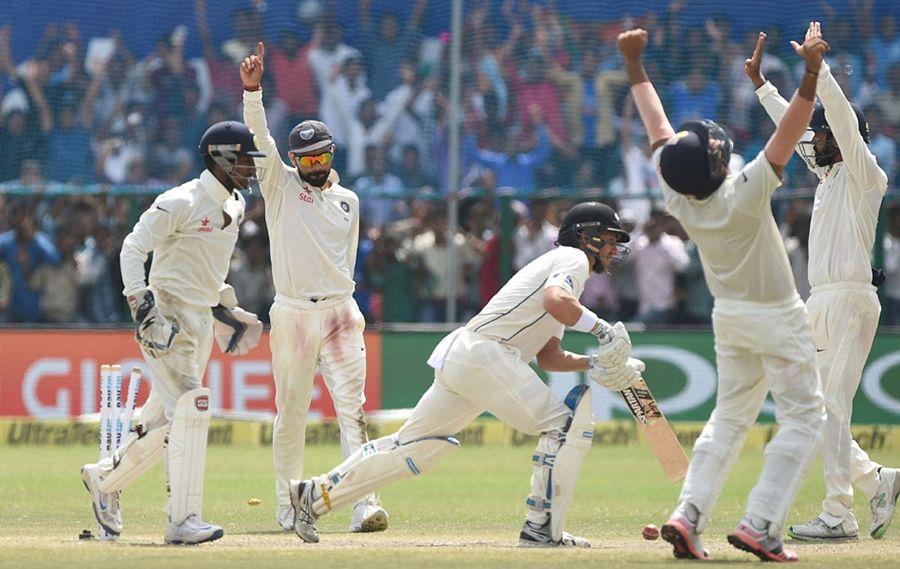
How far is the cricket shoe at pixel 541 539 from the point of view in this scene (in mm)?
8539

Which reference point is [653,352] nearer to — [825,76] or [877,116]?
[877,116]

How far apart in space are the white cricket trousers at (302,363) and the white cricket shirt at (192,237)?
1.16 metres

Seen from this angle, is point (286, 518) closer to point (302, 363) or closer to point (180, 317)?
point (302, 363)

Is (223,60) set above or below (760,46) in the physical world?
above

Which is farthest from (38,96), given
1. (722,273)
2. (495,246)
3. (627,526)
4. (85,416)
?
(722,273)

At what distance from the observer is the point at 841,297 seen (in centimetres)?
958

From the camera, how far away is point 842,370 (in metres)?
9.55

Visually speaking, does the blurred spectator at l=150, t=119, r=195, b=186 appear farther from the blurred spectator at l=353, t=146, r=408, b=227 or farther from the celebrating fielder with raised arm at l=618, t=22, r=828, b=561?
the celebrating fielder with raised arm at l=618, t=22, r=828, b=561

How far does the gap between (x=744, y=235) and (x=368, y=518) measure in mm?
3388

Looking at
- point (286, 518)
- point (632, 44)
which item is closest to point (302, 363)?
point (286, 518)

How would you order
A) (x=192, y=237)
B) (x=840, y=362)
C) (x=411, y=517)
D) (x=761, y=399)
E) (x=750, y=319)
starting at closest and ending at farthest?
1. (x=750, y=319)
2. (x=761, y=399)
3. (x=192, y=237)
4. (x=840, y=362)
5. (x=411, y=517)

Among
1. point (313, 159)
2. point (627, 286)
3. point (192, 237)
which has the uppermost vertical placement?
point (313, 159)

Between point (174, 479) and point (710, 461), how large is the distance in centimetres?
290

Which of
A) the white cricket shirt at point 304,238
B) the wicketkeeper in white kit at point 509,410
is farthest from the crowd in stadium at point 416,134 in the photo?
the wicketkeeper in white kit at point 509,410
